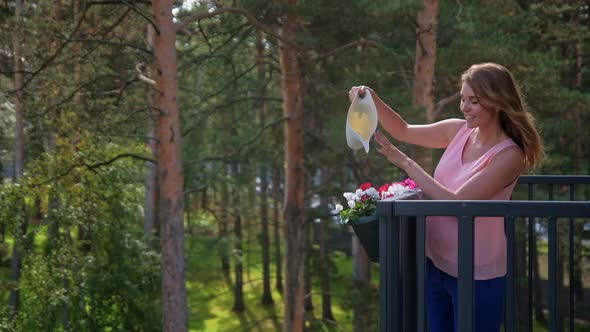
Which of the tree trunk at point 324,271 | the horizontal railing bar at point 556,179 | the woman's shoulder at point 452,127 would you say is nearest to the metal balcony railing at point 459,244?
the woman's shoulder at point 452,127

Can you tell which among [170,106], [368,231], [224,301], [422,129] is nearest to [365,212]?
Result: [368,231]

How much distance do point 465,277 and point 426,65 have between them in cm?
961

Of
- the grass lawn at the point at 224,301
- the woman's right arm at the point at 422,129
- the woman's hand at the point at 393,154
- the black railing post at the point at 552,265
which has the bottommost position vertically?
the grass lawn at the point at 224,301

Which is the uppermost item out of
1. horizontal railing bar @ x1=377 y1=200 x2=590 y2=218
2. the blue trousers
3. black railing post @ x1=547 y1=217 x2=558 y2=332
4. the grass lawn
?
horizontal railing bar @ x1=377 y1=200 x2=590 y2=218

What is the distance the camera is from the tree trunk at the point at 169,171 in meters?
10.7

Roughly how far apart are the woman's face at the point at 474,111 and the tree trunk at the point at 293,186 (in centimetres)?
1056

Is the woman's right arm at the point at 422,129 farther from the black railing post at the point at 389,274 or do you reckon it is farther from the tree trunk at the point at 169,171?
the tree trunk at the point at 169,171

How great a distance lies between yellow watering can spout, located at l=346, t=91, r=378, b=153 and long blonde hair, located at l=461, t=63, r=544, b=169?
329mm

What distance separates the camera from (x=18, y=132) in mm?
14648

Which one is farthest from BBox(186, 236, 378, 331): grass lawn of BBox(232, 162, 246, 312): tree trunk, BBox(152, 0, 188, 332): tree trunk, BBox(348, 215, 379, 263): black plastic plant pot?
BBox(348, 215, 379, 263): black plastic plant pot

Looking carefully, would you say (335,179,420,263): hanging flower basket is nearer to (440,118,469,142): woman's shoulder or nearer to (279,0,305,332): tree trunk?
(440,118,469,142): woman's shoulder

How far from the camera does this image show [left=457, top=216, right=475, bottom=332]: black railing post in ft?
7.79

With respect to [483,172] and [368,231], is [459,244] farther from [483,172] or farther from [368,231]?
[368,231]

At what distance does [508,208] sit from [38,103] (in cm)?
1056
